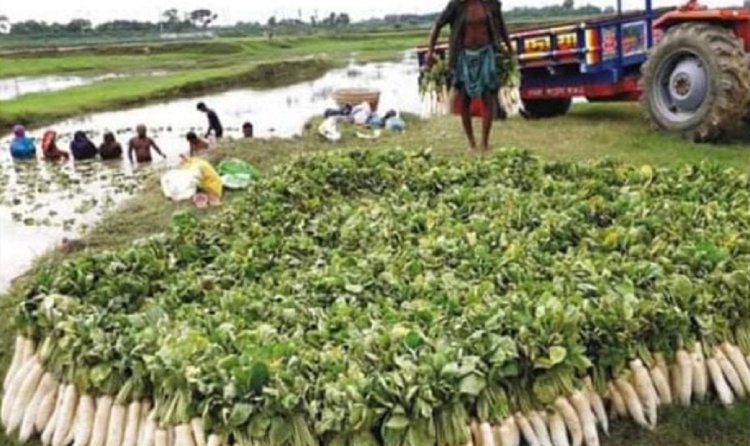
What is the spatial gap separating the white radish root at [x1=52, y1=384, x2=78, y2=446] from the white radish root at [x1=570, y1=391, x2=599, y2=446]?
1.95 metres

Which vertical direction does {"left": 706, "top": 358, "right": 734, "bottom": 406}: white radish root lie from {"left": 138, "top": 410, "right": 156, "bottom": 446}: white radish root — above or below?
below

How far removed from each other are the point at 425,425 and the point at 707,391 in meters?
1.42

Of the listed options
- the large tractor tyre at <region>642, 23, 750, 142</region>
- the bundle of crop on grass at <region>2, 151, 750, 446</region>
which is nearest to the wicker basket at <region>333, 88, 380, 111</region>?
the large tractor tyre at <region>642, 23, 750, 142</region>

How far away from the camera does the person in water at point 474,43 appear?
8078 mm

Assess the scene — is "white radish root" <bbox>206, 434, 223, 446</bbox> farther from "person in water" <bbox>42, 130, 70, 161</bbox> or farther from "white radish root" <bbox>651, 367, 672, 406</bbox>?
"person in water" <bbox>42, 130, 70, 161</bbox>

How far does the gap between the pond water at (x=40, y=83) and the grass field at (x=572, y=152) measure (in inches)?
470

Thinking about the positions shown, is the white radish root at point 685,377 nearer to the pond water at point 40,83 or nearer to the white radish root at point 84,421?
the white radish root at point 84,421

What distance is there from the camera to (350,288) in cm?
414

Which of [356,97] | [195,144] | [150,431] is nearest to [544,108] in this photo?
[356,97]

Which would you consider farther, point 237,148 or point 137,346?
point 237,148

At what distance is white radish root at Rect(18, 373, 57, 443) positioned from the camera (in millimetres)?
3752

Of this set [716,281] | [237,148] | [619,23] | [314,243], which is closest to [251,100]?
[237,148]

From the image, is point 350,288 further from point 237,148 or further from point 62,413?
point 237,148

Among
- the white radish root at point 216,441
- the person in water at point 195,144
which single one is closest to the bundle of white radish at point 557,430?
the white radish root at point 216,441
